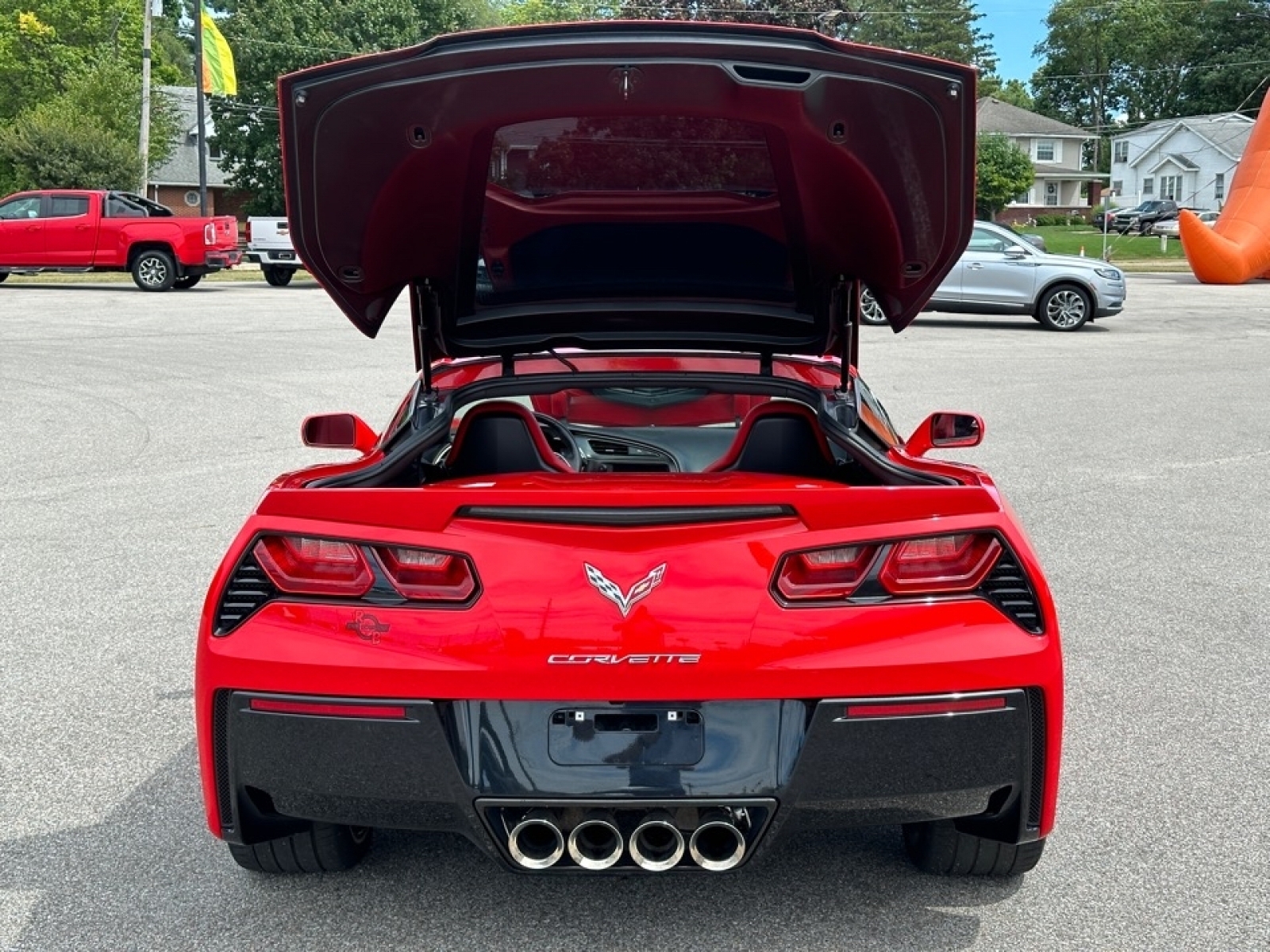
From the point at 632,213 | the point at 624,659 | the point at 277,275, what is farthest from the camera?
the point at 277,275

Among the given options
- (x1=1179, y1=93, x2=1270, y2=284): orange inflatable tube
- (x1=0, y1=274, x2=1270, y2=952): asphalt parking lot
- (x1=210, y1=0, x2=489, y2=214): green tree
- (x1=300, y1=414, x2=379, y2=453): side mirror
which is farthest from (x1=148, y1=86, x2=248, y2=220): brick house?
(x1=300, y1=414, x2=379, y2=453): side mirror

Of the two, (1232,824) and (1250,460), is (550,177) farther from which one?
(1250,460)

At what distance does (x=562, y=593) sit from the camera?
277cm

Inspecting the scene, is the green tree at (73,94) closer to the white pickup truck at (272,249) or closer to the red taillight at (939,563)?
the white pickup truck at (272,249)

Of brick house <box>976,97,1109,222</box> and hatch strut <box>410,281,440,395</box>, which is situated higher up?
hatch strut <box>410,281,440,395</box>

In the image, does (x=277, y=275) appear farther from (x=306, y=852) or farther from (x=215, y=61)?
(x=306, y=852)

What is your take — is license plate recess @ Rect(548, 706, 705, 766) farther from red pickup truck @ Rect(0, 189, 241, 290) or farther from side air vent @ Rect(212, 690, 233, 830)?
red pickup truck @ Rect(0, 189, 241, 290)

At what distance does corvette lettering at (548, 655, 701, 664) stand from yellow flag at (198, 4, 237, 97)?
37961 mm

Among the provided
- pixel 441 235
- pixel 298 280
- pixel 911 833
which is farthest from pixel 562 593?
pixel 298 280

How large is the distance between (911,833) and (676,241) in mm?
1834

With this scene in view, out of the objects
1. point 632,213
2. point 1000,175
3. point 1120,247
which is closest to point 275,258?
point 632,213

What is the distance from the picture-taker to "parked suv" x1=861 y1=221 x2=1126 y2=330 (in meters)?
20.7

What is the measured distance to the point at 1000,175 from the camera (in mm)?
67625

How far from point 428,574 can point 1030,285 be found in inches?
754
